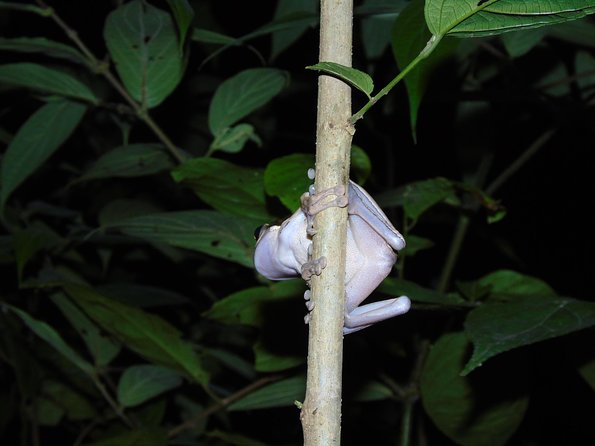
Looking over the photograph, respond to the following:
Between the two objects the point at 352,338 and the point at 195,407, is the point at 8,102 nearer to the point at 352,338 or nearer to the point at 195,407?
the point at 195,407

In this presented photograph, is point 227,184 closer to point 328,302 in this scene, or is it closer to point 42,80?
point 42,80

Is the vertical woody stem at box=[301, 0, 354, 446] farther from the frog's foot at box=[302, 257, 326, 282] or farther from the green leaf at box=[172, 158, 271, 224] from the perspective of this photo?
the green leaf at box=[172, 158, 271, 224]

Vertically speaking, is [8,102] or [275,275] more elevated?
[8,102]

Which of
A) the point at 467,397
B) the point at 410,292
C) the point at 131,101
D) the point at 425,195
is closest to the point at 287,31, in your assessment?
the point at 131,101

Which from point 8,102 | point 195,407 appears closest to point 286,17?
point 195,407

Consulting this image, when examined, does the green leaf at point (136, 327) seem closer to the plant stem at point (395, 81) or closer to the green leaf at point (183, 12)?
the green leaf at point (183, 12)

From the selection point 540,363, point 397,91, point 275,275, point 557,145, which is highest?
point 557,145
